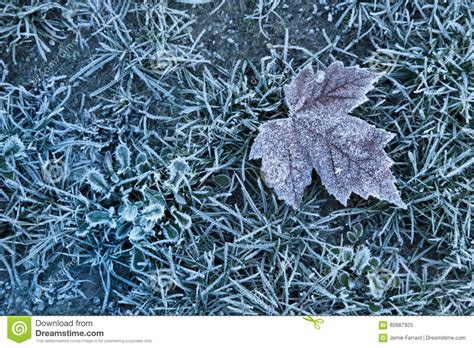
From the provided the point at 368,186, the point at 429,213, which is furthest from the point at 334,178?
the point at 429,213

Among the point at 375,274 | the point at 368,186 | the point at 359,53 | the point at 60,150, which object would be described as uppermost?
the point at 359,53

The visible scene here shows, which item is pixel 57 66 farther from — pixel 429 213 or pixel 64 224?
pixel 429 213
